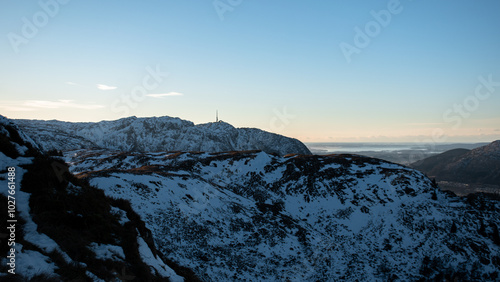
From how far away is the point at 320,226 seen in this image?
42.4 m

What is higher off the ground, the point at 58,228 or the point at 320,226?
the point at 58,228

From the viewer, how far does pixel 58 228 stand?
31.7 feet

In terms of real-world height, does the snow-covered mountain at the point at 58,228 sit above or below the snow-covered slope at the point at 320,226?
above

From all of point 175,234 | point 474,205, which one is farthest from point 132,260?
point 474,205

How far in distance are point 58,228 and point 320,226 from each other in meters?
39.1

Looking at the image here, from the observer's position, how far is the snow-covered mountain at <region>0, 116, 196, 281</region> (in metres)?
7.75

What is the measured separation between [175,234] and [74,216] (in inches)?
637

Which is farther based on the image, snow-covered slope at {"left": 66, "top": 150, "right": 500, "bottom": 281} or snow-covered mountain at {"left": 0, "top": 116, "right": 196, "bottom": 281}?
snow-covered slope at {"left": 66, "top": 150, "right": 500, "bottom": 281}

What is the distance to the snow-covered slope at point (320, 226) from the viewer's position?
26.8 m

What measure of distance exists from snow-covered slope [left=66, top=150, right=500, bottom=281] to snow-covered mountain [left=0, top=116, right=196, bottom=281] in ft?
37.5

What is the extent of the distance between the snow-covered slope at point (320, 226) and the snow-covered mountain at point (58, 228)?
11440 millimetres

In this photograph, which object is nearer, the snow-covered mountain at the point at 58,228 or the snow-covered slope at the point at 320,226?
the snow-covered mountain at the point at 58,228

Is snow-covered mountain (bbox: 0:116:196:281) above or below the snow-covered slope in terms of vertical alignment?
above

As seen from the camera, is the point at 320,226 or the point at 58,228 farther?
the point at 320,226
